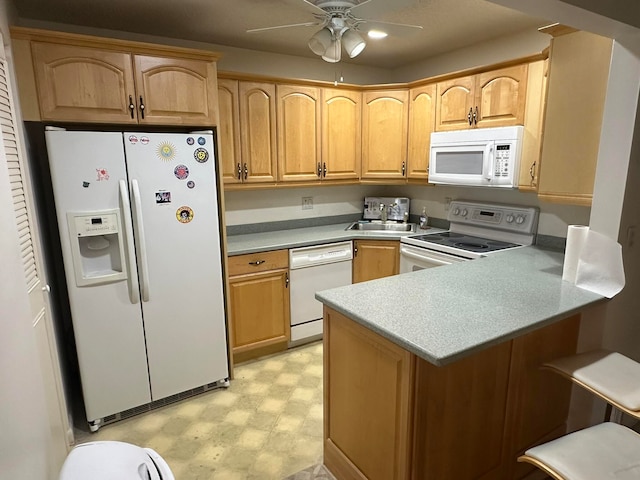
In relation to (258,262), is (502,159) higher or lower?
higher

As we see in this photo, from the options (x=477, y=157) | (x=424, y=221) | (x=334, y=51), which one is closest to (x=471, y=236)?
(x=424, y=221)

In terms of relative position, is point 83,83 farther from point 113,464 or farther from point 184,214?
point 113,464

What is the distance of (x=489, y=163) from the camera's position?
2.73m

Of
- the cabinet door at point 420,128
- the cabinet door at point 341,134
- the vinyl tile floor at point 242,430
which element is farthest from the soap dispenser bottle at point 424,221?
the vinyl tile floor at point 242,430

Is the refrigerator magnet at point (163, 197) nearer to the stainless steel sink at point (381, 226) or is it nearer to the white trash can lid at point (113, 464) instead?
the white trash can lid at point (113, 464)

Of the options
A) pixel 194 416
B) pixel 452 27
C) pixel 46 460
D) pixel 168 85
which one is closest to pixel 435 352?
pixel 46 460

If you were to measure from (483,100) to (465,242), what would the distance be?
1076 mm

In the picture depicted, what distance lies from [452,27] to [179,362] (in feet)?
9.70

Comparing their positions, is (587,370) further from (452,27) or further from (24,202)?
(24,202)

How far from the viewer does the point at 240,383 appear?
2.79 m

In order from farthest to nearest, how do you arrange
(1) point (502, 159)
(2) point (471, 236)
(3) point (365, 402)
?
(2) point (471, 236)
(1) point (502, 159)
(3) point (365, 402)

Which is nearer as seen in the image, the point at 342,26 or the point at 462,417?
the point at 462,417

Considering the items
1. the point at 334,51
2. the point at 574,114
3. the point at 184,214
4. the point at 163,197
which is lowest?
the point at 184,214

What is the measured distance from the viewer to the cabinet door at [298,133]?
315 centimetres
